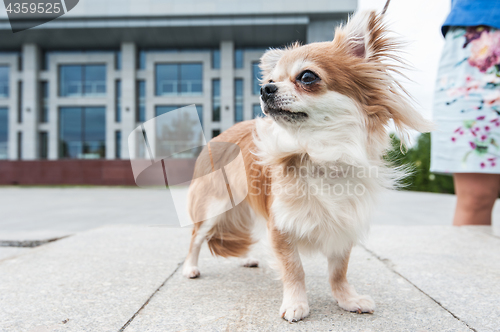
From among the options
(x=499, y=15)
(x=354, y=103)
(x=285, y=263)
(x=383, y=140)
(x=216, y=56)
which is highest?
(x=216, y=56)

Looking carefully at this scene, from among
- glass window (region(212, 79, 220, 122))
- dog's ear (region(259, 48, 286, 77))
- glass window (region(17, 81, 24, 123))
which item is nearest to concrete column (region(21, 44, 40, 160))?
glass window (region(17, 81, 24, 123))

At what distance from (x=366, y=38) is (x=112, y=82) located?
22.3m

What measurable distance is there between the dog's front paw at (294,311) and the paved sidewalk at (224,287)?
44 mm

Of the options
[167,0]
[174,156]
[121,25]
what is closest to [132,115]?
[121,25]

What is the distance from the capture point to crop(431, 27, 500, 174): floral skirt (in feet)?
10.3

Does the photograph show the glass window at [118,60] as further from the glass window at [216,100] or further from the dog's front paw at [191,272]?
the dog's front paw at [191,272]

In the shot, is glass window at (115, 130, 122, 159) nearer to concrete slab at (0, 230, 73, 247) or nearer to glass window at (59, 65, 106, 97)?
glass window at (59, 65, 106, 97)

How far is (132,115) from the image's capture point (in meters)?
21.2

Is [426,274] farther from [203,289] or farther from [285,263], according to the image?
[203,289]

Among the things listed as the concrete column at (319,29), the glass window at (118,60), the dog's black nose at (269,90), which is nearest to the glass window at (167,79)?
the glass window at (118,60)

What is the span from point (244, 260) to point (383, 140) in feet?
4.98

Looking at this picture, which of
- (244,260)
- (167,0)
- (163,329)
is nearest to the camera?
(163,329)

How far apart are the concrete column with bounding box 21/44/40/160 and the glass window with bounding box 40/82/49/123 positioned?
0.39 meters

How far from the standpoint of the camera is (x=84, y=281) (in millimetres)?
2297
